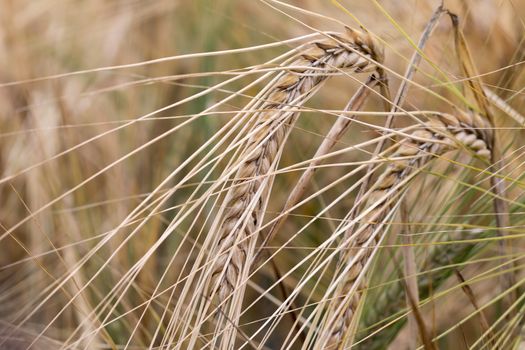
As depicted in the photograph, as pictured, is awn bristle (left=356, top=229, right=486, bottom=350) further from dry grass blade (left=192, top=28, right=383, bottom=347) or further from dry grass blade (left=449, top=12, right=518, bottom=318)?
→ dry grass blade (left=192, top=28, right=383, bottom=347)

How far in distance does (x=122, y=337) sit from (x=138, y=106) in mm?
600

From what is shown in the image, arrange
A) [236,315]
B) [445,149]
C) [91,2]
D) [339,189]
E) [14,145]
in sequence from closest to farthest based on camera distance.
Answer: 1. [236,315]
2. [445,149]
3. [339,189]
4. [14,145]
5. [91,2]

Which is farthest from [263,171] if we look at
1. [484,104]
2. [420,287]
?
[420,287]

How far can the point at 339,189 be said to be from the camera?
146 centimetres

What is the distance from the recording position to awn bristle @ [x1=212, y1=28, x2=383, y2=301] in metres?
0.67

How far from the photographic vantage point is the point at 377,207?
724 mm

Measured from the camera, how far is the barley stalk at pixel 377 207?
68 centimetres

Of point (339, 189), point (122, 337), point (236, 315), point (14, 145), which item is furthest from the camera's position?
point (14, 145)

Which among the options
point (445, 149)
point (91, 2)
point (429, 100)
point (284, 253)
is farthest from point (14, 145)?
point (445, 149)

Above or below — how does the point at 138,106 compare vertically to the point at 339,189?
above

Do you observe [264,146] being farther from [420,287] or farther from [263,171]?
[420,287]

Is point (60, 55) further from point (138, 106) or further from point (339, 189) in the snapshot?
point (339, 189)

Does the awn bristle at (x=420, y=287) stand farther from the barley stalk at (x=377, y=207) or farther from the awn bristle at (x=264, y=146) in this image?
the awn bristle at (x=264, y=146)

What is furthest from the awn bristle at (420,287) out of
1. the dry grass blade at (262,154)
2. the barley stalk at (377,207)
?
the dry grass blade at (262,154)
